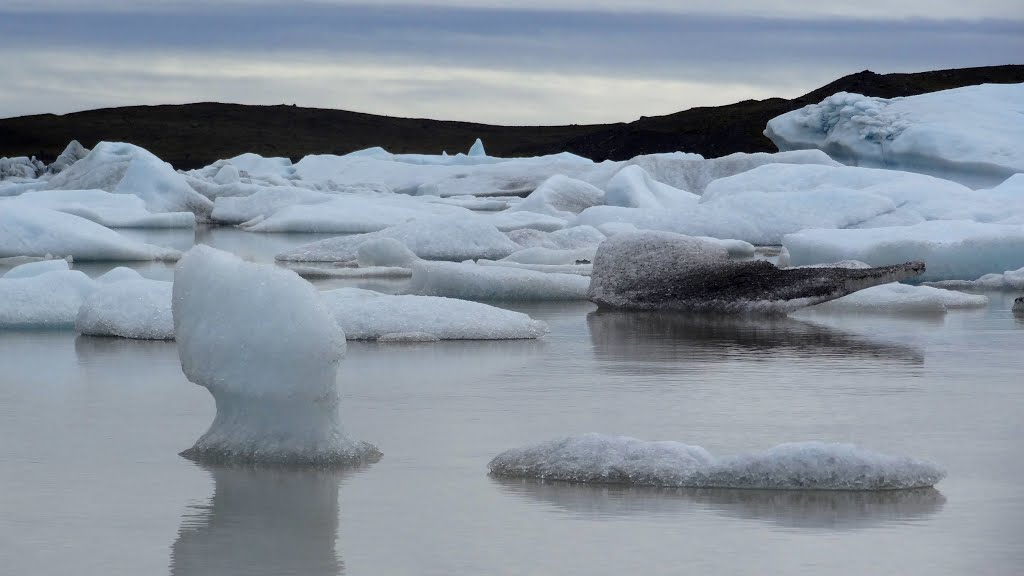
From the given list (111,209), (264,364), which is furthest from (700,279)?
(111,209)

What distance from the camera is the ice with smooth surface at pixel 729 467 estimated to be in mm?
3842

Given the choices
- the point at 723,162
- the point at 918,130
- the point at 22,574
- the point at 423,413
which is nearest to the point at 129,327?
the point at 423,413

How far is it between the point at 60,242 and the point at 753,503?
10.2 m

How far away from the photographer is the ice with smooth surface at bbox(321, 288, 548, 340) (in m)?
7.04

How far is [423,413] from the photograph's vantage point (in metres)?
5.06

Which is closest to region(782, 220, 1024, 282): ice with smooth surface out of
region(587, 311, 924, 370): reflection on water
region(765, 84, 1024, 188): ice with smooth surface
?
region(587, 311, 924, 370): reflection on water

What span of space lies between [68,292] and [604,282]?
2.99 m

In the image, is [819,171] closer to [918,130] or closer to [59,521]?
[918,130]

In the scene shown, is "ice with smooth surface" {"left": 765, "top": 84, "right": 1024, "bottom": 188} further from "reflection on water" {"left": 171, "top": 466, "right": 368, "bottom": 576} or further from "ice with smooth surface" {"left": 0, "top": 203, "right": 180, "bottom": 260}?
"reflection on water" {"left": 171, "top": 466, "right": 368, "bottom": 576}

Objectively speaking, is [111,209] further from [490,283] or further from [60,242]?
[490,283]

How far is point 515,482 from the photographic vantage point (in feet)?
12.9

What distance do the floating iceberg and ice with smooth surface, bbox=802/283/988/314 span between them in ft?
1.22

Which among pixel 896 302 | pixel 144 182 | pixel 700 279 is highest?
pixel 144 182

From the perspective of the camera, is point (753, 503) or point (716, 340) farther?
point (716, 340)
